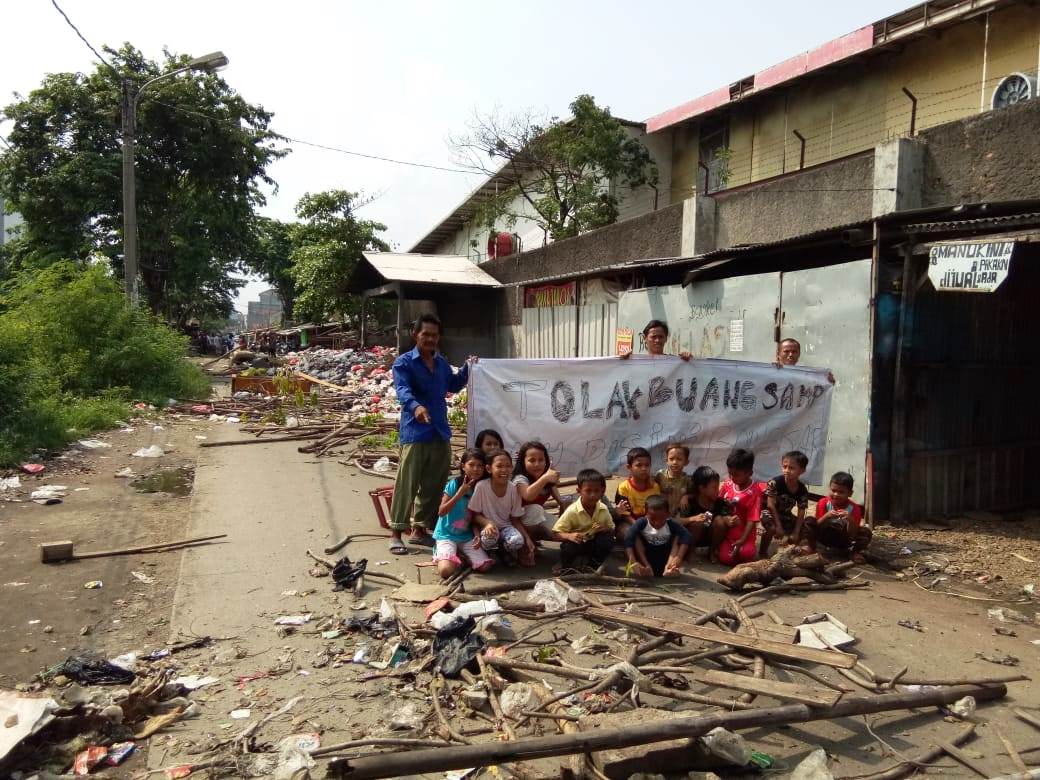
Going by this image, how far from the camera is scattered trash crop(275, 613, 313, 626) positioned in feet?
13.9

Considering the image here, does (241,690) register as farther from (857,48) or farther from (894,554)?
(857,48)

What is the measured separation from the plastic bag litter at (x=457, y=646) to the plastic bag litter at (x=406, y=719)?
0.99 feet

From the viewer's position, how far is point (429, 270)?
18.5 meters

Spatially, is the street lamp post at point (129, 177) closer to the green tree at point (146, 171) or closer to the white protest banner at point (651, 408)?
the green tree at point (146, 171)

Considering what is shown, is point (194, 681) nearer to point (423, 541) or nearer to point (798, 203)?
point (423, 541)

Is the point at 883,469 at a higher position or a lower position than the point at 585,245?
lower

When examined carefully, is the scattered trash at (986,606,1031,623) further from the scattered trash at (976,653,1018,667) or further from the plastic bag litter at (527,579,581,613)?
the plastic bag litter at (527,579,581,613)

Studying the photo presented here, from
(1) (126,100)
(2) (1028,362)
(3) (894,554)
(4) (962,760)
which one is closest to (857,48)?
(2) (1028,362)

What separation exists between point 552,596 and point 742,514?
6.05ft

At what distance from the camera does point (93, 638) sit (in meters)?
4.23

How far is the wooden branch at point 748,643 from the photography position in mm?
3406

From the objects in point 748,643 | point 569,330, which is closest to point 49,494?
point 748,643

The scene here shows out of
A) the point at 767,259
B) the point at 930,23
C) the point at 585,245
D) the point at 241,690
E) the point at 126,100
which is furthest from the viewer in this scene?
the point at 126,100

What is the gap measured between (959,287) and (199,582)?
→ 5950 millimetres
